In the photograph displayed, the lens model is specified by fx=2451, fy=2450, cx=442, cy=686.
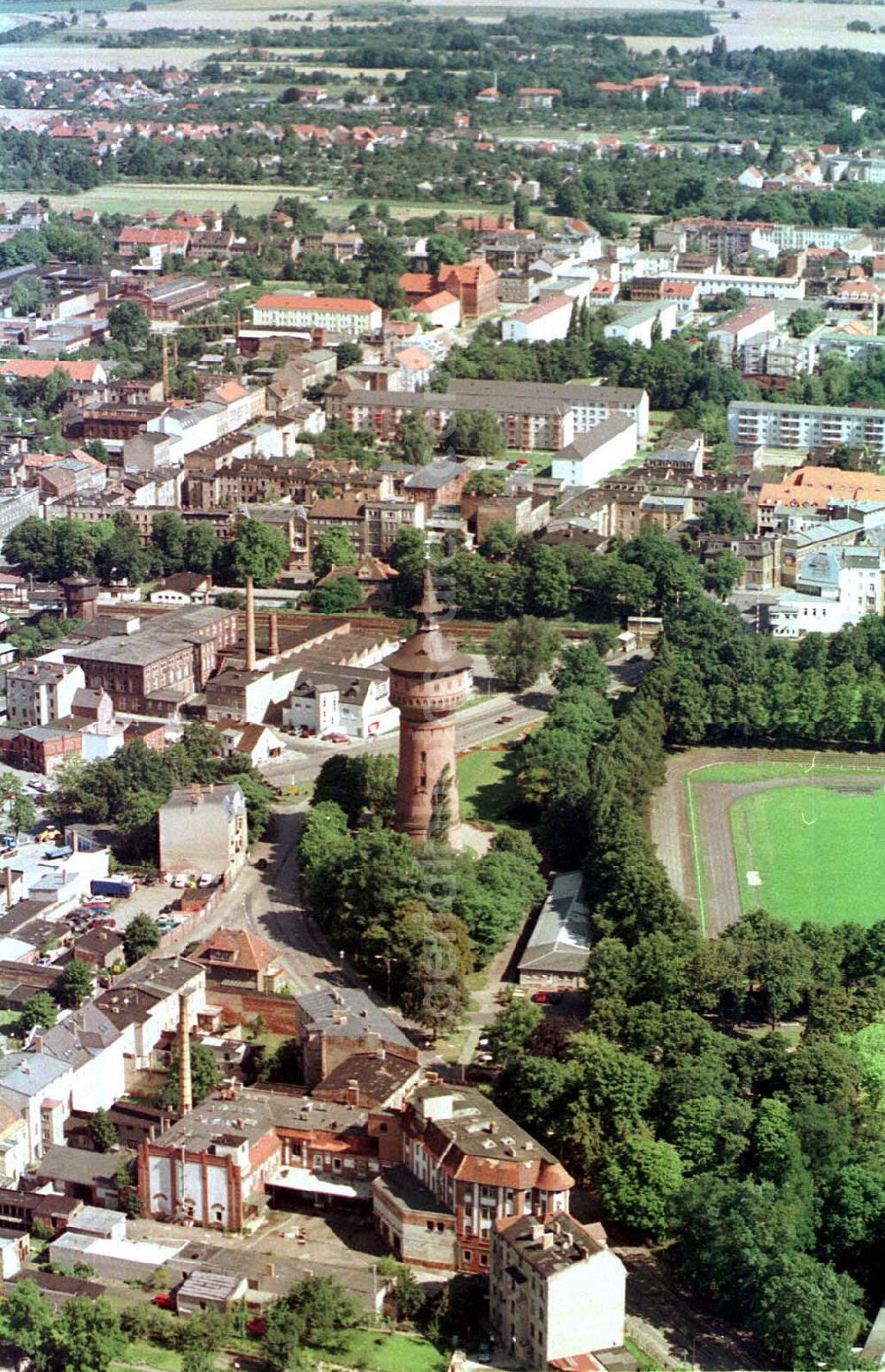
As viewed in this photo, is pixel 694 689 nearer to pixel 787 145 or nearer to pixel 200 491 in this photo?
pixel 200 491

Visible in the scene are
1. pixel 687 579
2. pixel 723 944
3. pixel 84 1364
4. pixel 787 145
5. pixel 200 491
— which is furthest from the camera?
pixel 787 145

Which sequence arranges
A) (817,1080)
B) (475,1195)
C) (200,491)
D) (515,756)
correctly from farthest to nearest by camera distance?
(200,491) → (515,756) → (817,1080) → (475,1195)

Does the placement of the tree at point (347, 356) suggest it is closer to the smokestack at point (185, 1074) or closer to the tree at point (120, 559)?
the tree at point (120, 559)

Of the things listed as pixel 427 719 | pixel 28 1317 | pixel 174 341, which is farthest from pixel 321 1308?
pixel 174 341

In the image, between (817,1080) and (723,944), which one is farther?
(723,944)

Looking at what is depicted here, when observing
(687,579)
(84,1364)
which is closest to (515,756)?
(687,579)

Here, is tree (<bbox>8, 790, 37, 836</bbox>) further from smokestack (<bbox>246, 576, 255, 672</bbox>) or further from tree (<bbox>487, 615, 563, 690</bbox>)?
tree (<bbox>487, 615, 563, 690</bbox>)

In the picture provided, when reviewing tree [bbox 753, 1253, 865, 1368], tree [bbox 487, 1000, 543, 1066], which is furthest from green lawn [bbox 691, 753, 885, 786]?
tree [bbox 753, 1253, 865, 1368]
